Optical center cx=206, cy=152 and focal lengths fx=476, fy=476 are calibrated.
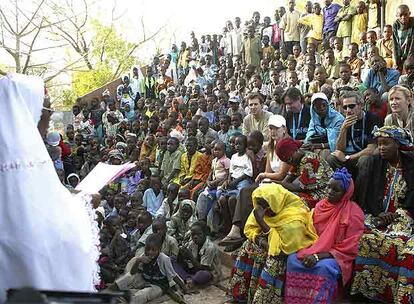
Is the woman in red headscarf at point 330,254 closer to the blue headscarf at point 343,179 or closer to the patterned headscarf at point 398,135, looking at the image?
the blue headscarf at point 343,179

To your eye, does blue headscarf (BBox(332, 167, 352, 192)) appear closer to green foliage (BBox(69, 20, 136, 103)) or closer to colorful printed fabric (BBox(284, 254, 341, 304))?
colorful printed fabric (BBox(284, 254, 341, 304))

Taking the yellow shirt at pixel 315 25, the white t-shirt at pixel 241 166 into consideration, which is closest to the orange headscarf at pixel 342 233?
the white t-shirt at pixel 241 166

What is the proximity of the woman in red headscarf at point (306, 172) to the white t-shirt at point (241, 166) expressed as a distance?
905 mm

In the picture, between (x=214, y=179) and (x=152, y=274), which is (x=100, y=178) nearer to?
(x=152, y=274)

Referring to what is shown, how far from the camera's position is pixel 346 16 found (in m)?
8.84

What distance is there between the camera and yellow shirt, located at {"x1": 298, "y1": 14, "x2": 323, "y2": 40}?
9625 millimetres

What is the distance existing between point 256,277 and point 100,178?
8.27 feet

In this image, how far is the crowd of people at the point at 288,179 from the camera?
3844mm

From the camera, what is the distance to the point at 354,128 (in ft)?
16.3

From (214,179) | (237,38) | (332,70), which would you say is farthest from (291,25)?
(214,179)

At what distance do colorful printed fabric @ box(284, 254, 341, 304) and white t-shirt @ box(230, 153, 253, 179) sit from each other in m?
1.89

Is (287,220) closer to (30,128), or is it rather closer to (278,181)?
(278,181)

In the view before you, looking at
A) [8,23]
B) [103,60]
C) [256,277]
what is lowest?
[256,277]

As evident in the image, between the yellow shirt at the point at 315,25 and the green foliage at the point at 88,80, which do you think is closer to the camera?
Answer: the yellow shirt at the point at 315,25
